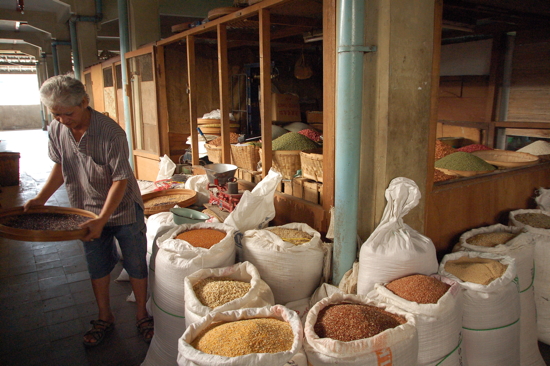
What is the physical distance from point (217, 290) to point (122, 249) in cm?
97

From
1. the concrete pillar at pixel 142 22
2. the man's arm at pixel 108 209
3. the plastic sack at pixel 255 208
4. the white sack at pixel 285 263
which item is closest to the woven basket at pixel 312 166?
the plastic sack at pixel 255 208

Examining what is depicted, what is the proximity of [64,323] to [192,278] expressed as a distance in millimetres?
1394

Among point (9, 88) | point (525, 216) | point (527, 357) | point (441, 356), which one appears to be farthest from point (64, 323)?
point (9, 88)

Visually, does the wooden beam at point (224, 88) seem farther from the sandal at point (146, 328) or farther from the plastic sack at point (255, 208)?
the sandal at point (146, 328)

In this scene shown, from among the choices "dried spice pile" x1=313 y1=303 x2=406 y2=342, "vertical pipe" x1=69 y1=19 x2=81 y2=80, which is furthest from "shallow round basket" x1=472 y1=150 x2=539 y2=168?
"vertical pipe" x1=69 y1=19 x2=81 y2=80

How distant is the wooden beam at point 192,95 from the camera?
400 centimetres

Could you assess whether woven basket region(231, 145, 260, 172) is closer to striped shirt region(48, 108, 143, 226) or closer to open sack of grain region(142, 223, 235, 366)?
striped shirt region(48, 108, 143, 226)

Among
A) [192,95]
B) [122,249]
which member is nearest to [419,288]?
→ [122,249]

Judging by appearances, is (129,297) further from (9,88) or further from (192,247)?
(9,88)

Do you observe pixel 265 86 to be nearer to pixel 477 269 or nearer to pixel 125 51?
pixel 477 269

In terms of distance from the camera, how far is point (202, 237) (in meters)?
2.28

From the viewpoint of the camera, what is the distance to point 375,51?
6.95 ft

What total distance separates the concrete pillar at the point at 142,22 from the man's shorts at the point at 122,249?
12.5ft

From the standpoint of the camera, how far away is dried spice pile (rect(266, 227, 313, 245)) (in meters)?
2.28
